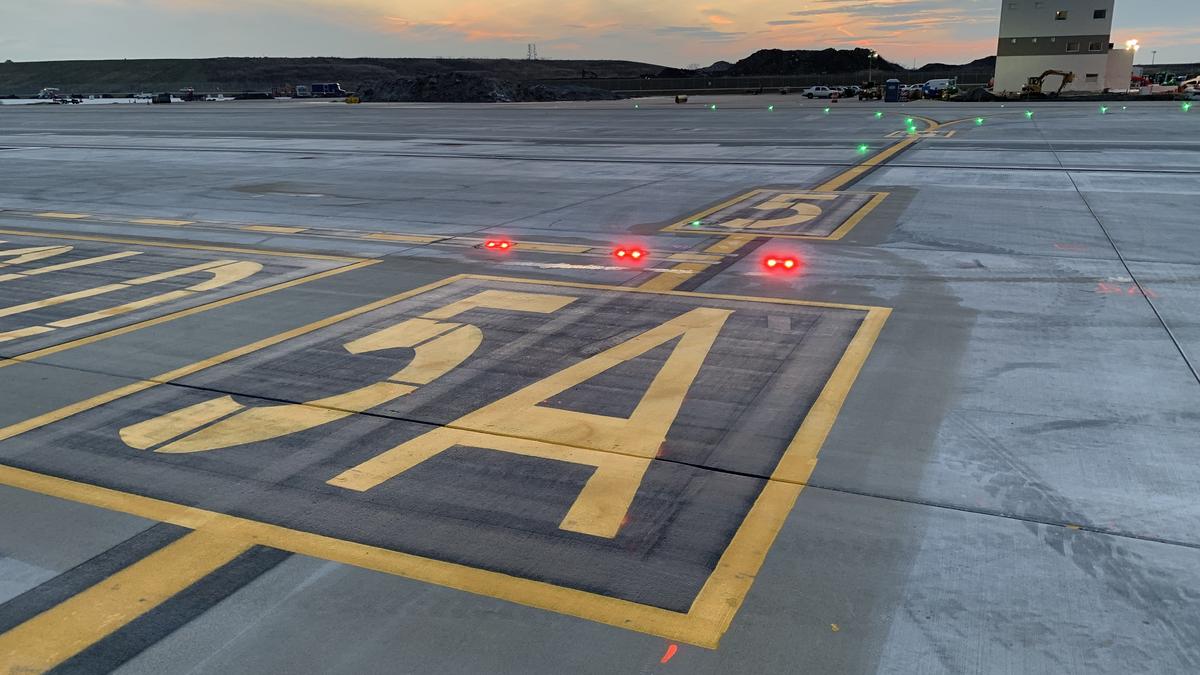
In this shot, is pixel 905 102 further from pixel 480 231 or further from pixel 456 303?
pixel 456 303

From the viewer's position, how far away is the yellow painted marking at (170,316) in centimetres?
855

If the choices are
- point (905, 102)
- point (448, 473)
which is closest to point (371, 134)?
point (448, 473)

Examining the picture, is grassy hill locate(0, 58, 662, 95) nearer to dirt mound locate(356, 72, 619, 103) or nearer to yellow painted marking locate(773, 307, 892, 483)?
dirt mound locate(356, 72, 619, 103)

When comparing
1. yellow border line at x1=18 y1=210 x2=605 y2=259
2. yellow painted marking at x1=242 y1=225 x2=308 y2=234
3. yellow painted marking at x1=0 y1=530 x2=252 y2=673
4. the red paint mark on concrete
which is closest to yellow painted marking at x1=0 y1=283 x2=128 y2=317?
yellow border line at x1=18 y1=210 x2=605 y2=259

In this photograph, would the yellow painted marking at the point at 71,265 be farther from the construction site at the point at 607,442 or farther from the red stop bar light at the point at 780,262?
the red stop bar light at the point at 780,262

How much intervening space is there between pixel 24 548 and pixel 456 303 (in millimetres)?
5707

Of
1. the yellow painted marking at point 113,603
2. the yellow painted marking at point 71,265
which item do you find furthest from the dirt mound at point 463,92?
the yellow painted marking at point 113,603

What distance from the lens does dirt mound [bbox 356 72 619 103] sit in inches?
3484

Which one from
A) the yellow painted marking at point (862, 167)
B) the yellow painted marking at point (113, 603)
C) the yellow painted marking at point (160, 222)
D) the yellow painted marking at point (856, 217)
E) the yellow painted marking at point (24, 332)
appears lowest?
the yellow painted marking at point (113, 603)

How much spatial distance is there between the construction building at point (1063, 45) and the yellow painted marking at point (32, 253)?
83.3 m

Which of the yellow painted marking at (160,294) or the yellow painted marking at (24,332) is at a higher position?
the yellow painted marking at (160,294)

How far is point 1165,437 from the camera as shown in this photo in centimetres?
611

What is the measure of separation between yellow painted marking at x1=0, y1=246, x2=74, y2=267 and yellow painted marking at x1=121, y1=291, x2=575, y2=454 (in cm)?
793

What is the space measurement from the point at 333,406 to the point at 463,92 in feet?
287
